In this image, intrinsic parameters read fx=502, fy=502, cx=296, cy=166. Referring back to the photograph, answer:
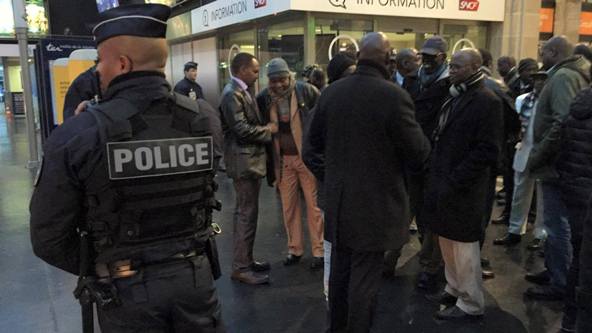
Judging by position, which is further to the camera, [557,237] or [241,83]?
[241,83]

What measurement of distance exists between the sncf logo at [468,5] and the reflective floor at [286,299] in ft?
21.6

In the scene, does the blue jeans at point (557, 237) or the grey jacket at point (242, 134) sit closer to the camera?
the blue jeans at point (557, 237)

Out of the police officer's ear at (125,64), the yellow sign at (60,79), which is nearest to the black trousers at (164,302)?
the police officer's ear at (125,64)

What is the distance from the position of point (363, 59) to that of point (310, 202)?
207 cm

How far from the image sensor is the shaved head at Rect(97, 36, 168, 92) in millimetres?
Answer: 1966

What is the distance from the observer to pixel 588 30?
1202 cm

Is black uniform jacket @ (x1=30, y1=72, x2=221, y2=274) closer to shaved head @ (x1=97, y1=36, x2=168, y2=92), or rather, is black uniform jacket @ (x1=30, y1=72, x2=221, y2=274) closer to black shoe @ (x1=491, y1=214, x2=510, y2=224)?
shaved head @ (x1=97, y1=36, x2=168, y2=92)

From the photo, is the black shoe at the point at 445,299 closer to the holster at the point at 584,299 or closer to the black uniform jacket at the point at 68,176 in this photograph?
the holster at the point at 584,299

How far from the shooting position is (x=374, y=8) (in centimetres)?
995

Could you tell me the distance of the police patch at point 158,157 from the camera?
1.88 m

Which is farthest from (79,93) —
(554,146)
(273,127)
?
(554,146)

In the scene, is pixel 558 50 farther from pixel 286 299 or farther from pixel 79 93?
pixel 79 93

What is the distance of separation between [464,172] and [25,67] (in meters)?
9.99

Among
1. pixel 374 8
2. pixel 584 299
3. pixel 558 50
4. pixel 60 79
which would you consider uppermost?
pixel 374 8
